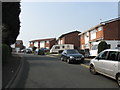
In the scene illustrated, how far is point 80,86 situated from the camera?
6992mm

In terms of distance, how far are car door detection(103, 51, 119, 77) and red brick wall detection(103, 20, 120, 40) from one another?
22.4 metres

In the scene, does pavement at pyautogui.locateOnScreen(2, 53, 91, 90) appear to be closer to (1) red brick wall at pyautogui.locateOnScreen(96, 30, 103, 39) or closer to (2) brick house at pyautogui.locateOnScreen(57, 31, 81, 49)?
(1) red brick wall at pyautogui.locateOnScreen(96, 30, 103, 39)

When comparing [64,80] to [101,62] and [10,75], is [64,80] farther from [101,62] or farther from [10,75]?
[10,75]

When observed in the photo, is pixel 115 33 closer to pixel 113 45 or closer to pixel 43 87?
pixel 113 45

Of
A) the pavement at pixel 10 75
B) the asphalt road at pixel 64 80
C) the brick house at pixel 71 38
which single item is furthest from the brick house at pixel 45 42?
the asphalt road at pixel 64 80

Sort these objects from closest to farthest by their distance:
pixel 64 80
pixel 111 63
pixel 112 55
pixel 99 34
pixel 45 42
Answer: pixel 111 63 < pixel 112 55 < pixel 64 80 < pixel 99 34 < pixel 45 42

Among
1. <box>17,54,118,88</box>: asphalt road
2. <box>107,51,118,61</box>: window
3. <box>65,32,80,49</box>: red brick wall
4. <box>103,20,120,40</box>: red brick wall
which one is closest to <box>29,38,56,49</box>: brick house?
<box>65,32,80,49</box>: red brick wall

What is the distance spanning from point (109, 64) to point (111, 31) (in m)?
23.6

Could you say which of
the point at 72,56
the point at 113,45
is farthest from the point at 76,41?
the point at 72,56

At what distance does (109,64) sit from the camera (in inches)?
309

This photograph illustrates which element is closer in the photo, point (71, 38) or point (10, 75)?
point (10, 75)

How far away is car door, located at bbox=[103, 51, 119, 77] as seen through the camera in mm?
7367

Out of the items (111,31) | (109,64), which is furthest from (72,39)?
(109,64)

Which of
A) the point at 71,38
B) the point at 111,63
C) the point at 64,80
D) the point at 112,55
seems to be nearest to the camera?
the point at 111,63
